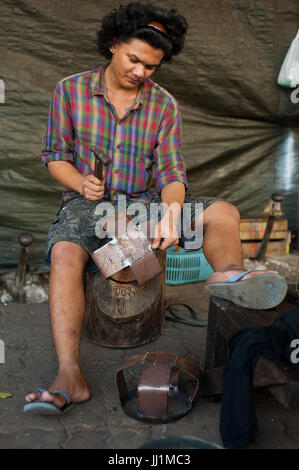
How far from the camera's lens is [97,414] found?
2.18m

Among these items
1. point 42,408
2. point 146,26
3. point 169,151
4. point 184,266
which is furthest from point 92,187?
point 184,266

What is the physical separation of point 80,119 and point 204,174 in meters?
1.89

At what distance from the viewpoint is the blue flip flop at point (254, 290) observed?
84.9 inches

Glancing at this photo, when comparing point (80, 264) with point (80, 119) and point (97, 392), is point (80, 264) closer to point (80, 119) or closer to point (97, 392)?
point (97, 392)

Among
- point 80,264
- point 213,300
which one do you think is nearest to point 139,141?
point 80,264

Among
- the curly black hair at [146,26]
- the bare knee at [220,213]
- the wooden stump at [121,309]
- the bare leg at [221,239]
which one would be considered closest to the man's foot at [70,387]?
the wooden stump at [121,309]

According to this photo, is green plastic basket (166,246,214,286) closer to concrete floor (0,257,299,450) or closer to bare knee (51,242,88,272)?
concrete floor (0,257,299,450)

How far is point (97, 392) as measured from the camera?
2385 mm

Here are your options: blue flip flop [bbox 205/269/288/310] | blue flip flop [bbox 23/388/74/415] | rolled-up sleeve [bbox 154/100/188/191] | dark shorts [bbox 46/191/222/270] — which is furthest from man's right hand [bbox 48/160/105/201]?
blue flip flop [bbox 23/388/74/415]

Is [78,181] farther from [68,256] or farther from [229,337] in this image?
[229,337]


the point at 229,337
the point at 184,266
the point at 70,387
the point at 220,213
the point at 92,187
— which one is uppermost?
the point at 92,187

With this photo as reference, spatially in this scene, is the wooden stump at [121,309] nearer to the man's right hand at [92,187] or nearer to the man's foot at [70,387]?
the man's right hand at [92,187]

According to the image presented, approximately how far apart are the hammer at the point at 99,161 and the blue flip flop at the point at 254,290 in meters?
0.79

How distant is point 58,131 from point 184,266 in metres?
1.77
